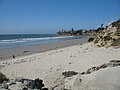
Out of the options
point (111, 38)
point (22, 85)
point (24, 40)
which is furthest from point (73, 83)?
point (24, 40)

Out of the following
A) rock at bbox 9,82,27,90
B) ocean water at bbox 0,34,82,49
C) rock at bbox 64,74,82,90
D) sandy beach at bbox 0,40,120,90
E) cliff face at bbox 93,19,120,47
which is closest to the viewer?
rock at bbox 64,74,82,90

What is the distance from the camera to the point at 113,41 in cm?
1902

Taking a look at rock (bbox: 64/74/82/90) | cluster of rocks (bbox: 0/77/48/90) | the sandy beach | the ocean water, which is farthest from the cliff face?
the ocean water

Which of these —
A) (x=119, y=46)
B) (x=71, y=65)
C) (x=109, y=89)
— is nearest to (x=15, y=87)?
(x=109, y=89)

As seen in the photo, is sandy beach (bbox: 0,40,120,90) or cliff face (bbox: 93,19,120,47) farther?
cliff face (bbox: 93,19,120,47)

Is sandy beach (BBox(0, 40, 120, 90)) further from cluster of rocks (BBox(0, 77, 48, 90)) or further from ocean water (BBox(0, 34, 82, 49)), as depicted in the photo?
ocean water (BBox(0, 34, 82, 49))

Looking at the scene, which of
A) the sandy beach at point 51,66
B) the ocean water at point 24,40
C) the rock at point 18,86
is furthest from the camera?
the ocean water at point 24,40

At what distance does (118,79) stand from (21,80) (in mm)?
3394

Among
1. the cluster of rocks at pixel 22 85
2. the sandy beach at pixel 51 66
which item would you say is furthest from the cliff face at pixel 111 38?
the cluster of rocks at pixel 22 85

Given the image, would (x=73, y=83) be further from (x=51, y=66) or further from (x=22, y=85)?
(x=51, y=66)

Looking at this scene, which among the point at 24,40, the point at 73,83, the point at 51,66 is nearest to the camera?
the point at 73,83

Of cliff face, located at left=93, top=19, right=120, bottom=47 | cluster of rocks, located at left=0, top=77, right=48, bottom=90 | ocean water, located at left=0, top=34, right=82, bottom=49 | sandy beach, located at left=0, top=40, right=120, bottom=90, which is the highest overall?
cliff face, located at left=93, top=19, right=120, bottom=47

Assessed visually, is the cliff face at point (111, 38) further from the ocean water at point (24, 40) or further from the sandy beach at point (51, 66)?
the ocean water at point (24, 40)

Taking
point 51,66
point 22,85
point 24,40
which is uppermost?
point 22,85
